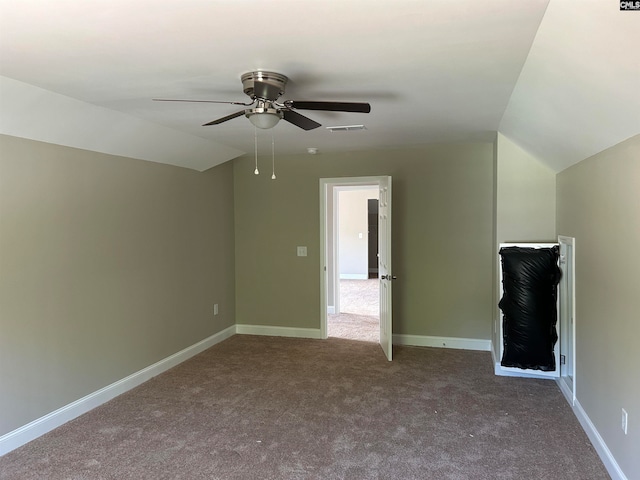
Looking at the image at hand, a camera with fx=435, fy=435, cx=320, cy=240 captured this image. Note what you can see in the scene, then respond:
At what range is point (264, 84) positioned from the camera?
2289 mm

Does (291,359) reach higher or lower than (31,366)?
lower

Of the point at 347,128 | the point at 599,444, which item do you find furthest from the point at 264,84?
the point at 599,444

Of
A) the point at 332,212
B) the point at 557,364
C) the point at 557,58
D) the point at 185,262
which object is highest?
the point at 557,58

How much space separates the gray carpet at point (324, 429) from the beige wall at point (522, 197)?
0.92 meters

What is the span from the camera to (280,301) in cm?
559

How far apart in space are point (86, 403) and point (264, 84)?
2824 millimetres

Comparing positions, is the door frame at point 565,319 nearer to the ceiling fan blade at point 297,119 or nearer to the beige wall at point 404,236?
the beige wall at point 404,236

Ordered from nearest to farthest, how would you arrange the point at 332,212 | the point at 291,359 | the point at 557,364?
the point at 557,364 < the point at 291,359 < the point at 332,212

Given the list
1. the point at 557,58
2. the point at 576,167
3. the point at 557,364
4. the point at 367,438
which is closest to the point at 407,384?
the point at 367,438

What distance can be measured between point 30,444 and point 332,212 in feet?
15.1

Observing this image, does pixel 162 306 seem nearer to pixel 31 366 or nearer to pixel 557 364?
pixel 31 366

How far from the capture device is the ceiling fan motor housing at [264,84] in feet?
7.54

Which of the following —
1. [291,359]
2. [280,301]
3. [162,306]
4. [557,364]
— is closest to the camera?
[557,364]

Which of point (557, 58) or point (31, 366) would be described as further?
point (31, 366)
